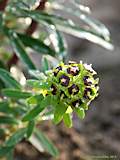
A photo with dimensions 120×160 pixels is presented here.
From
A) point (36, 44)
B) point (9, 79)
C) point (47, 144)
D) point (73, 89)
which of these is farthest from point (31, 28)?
point (73, 89)

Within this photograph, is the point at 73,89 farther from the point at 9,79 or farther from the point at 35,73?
the point at 9,79

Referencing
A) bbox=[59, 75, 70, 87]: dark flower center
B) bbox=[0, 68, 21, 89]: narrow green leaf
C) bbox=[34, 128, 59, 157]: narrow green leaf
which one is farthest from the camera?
bbox=[34, 128, 59, 157]: narrow green leaf

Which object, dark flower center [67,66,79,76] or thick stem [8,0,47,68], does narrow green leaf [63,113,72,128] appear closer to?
dark flower center [67,66,79,76]

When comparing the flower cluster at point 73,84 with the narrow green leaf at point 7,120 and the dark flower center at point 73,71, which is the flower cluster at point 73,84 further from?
the narrow green leaf at point 7,120

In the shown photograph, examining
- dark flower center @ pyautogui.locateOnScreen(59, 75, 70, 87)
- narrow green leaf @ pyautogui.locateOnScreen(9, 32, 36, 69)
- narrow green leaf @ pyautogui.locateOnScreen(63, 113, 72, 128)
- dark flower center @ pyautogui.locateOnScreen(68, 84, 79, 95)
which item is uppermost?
narrow green leaf @ pyautogui.locateOnScreen(9, 32, 36, 69)

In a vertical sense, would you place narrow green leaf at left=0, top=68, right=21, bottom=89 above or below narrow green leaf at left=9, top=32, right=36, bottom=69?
below

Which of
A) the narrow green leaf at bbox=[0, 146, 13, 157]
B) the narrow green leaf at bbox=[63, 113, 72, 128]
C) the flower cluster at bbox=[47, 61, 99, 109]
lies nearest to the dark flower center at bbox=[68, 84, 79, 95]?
the flower cluster at bbox=[47, 61, 99, 109]

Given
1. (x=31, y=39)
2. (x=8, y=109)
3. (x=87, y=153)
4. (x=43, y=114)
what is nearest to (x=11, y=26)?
(x=31, y=39)

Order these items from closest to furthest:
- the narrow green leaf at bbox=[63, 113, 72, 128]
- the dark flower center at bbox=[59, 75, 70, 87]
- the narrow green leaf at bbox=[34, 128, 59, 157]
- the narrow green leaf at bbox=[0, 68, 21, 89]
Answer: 1. the dark flower center at bbox=[59, 75, 70, 87]
2. the narrow green leaf at bbox=[63, 113, 72, 128]
3. the narrow green leaf at bbox=[0, 68, 21, 89]
4. the narrow green leaf at bbox=[34, 128, 59, 157]
